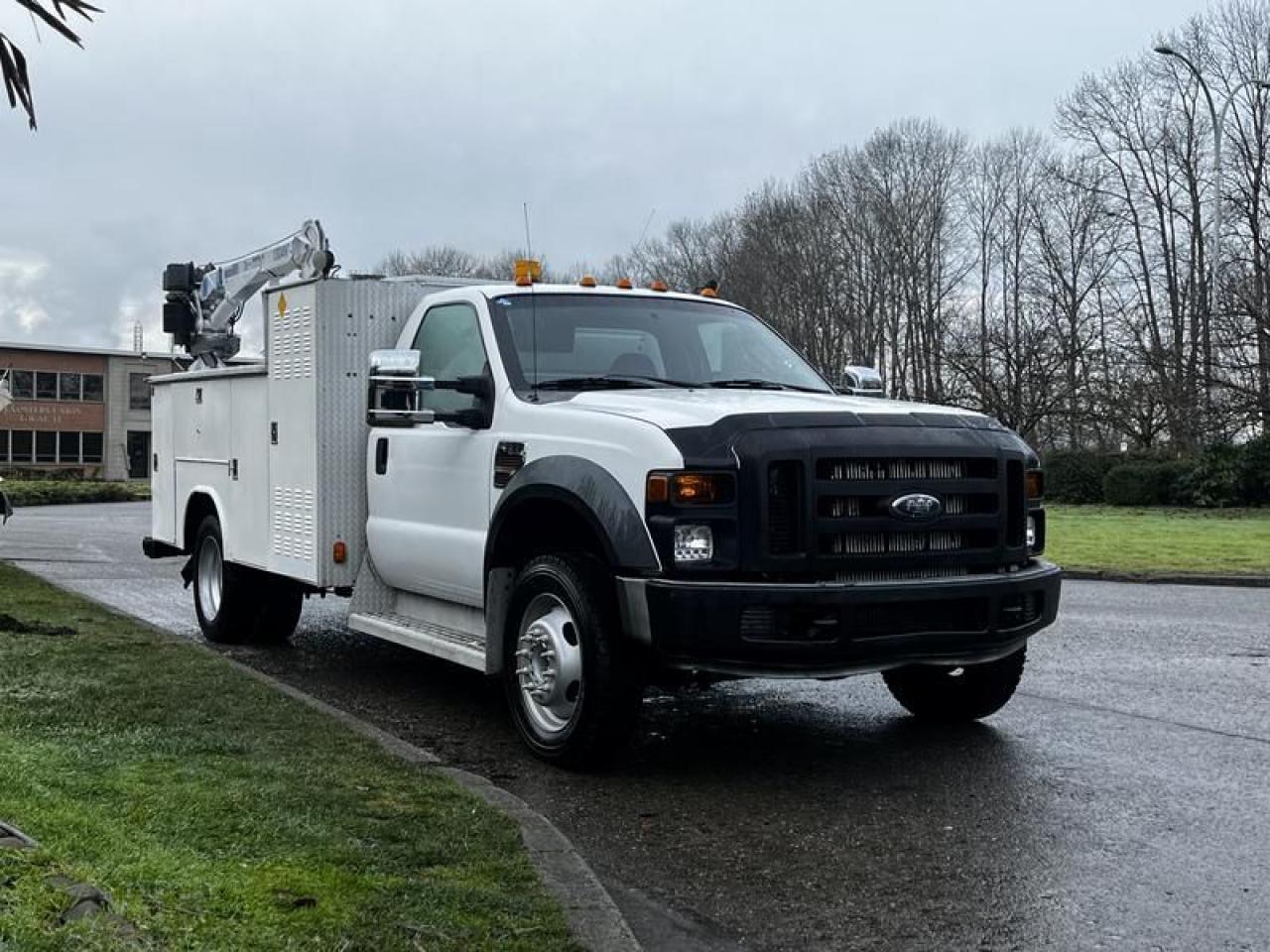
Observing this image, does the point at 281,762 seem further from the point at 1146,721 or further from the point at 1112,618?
the point at 1112,618

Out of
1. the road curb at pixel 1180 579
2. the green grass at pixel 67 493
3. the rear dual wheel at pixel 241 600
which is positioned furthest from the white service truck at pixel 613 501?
the green grass at pixel 67 493

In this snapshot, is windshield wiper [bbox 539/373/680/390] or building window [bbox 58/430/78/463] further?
building window [bbox 58/430/78/463]

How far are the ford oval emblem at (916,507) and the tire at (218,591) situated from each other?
17.4ft

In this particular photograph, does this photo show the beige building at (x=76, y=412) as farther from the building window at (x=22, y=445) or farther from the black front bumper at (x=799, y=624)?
the black front bumper at (x=799, y=624)

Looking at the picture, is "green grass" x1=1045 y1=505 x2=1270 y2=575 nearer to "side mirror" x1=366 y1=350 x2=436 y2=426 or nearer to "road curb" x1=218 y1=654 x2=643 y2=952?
"side mirror" x1=366 y1=350 x2=436 y2=426

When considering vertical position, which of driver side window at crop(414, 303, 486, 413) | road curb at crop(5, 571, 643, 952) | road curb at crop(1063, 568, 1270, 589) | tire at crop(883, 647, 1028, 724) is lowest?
road curb at crop(1063, 568, 1270, 589)

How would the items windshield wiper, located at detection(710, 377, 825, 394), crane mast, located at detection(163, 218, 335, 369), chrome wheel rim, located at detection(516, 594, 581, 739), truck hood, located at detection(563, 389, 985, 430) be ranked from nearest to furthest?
1. truck hood, located at detection(563, 389, 985, 430)
2. chrome wheel rim, located at detection(516, 594, 581, 739)
3. windshield wiper, located at detection(710, 377, 825, 394)
4. crane mast, located at detection(163, 218, 335, 369)

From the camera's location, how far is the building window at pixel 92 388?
241 ft

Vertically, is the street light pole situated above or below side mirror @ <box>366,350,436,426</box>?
above

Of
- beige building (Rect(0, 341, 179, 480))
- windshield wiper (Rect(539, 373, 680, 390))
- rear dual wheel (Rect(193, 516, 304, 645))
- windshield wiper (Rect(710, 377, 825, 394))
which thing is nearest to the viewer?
windshield wiper (Rect(539, 373, 680, 390))

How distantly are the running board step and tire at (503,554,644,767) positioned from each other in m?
0.36

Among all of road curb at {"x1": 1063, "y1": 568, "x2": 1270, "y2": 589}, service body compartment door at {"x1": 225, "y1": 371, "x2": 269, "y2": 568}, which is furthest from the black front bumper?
road curb at {"x1": 1063, "y1": 568, "x2": 1270, "y2": 589}

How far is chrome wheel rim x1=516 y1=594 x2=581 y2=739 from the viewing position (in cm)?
605

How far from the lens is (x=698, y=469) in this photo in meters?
5.55
